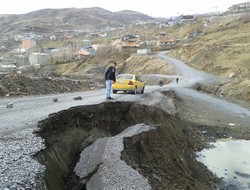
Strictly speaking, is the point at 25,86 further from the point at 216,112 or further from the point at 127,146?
the point at 127,146

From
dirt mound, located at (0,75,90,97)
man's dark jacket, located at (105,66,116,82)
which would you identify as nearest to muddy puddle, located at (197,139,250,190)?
man's dark jacket, located at (105,66,116,82)

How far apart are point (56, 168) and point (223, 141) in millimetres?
11846

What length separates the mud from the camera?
8727mm

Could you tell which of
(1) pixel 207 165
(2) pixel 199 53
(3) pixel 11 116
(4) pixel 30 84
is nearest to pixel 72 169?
(3) pixel 11 116

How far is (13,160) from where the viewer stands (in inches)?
314

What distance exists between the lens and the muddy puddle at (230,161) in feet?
42.7

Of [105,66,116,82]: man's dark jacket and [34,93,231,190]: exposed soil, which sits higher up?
[105,66,116,82]: man's dark jacket

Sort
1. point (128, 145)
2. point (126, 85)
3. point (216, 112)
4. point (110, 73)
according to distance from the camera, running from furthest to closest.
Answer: point (216, 112)
point (126, 85)
point (110, 73)
point (128, 145)

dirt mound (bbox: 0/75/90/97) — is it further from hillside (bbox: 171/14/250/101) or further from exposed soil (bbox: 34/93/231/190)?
hillside (bbox: 171/14/250/101)

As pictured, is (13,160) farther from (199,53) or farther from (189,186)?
(199,53)

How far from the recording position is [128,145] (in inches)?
396

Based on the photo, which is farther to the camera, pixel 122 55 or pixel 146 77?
pixel 122 55

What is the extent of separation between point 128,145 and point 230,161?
731 centimetres

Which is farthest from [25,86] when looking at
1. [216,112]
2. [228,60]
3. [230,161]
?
[228,60]
